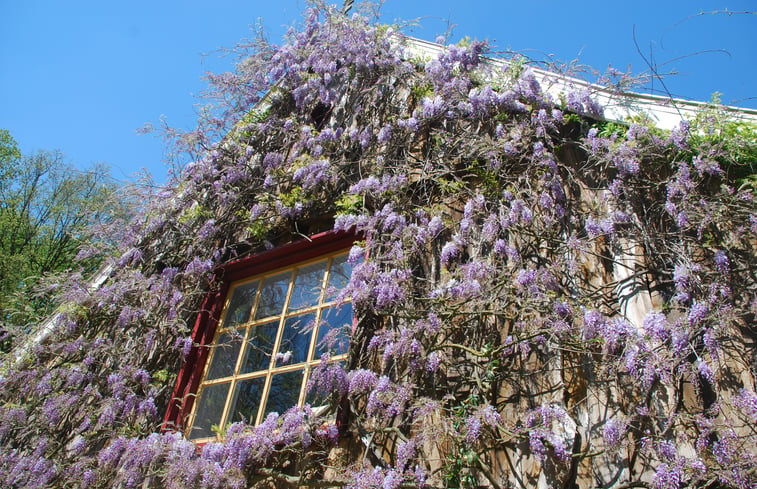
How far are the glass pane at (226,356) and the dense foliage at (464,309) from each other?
301 mm

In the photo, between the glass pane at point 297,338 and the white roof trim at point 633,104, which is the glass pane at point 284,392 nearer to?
the glass pane at point 297,338

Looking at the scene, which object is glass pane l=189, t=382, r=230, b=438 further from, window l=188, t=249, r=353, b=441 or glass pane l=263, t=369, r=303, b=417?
glass pane l=263, t=369, r=303, b=417

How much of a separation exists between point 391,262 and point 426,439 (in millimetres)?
1107

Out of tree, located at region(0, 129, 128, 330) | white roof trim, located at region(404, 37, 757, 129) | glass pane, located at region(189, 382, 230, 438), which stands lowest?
glass pane, located at region(189, 382, 230, 438)

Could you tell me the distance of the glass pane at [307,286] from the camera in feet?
12.7

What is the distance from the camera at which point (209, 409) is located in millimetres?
3855

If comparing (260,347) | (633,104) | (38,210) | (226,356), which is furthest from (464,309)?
(38,210)

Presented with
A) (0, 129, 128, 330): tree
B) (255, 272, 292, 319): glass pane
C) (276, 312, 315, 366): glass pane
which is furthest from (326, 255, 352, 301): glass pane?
(0, 129, 128, 330): tree

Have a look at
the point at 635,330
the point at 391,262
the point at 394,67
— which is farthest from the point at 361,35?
the point at 635,330

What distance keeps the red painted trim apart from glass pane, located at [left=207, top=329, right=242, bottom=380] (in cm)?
9

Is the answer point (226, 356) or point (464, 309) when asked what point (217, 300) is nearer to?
point (226, 356)

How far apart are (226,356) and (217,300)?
519mm

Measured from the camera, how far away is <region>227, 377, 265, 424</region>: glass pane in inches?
143

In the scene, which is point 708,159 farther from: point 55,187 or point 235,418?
point 55,187
